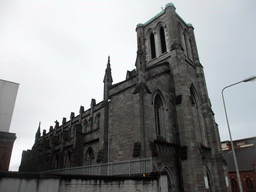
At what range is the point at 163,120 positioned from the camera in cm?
1711

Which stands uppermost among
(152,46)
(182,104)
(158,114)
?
(152,46)

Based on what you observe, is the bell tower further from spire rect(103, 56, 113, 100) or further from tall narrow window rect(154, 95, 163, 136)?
spire rect(103, 56, 113, 100)

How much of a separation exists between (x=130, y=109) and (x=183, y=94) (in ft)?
18.6

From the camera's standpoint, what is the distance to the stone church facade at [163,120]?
14734 mm

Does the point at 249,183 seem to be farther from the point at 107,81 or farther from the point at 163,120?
the point at 107,81

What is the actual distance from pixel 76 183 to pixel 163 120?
1145cm

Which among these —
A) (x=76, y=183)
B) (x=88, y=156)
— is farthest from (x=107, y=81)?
(x=76, y=183)

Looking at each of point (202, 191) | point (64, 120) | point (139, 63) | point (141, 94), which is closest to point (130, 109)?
point (141, 94)

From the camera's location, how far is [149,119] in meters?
14.6

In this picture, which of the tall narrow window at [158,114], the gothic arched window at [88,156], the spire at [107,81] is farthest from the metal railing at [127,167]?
the spire at [107,81]

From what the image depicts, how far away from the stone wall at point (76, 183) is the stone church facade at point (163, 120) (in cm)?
402

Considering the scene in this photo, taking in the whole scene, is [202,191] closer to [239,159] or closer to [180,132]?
[180,132]

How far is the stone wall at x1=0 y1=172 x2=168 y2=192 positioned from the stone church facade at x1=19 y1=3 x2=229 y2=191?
4.02m

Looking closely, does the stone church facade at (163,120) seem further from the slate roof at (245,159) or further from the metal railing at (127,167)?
the slate roof at (245,159)
